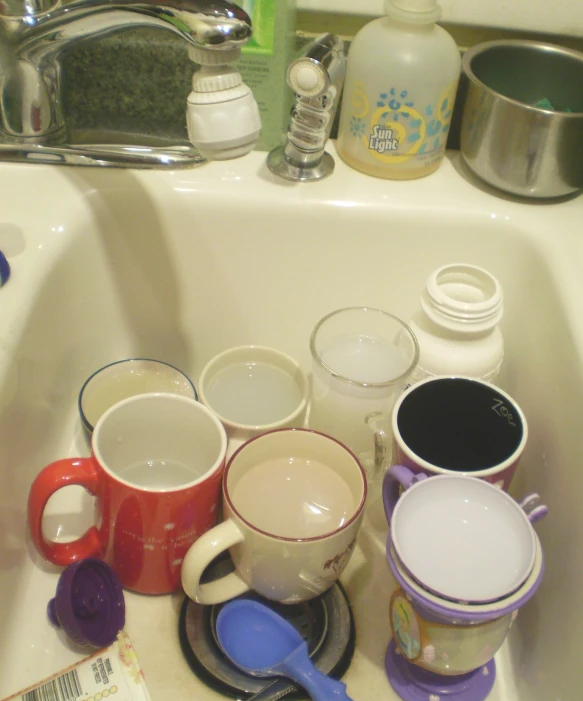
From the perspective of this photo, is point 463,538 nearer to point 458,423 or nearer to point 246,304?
point 458,423

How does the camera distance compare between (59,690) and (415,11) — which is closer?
(59,690)

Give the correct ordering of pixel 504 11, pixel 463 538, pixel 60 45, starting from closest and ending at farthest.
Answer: pixel 463 538, pixel 60 45, pixel 504 11

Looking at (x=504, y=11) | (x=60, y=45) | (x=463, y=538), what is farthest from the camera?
(x=504, y=11)

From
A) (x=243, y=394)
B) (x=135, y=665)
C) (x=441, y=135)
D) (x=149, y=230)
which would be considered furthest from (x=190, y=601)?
(x=441, y=135)

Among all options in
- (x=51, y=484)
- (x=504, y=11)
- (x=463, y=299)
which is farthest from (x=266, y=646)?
(x=504, y=11)

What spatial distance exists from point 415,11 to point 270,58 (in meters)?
0.13

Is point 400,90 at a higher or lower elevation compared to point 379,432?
higher

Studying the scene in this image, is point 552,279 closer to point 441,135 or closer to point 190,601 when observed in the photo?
point 441,135

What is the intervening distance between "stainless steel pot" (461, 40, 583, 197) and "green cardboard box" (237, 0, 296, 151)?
0.16 meters

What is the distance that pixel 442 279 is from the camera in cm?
54

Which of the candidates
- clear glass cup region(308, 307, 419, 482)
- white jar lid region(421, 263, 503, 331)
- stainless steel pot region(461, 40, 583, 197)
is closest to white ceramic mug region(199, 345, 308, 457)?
clear glass cup region(308, 307, 419, 482)

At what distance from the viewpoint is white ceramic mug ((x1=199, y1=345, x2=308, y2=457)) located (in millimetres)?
572

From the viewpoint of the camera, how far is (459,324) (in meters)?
0.51

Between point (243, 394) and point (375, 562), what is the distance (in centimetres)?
18
